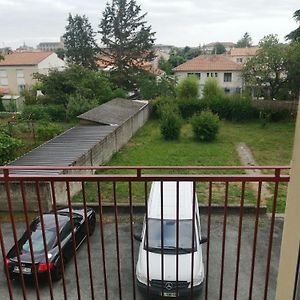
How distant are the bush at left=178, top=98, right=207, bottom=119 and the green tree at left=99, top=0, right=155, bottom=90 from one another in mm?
7856

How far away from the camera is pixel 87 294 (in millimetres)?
5207

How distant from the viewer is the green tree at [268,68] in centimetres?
1995

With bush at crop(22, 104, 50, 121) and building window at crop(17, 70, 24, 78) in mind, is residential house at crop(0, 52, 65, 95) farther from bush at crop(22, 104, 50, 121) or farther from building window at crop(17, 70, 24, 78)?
bush at crop(22, 104, 50, 121)

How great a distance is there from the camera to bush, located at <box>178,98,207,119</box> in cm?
2042

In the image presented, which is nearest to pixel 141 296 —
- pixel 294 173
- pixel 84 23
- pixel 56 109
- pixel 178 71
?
pixel 294 173

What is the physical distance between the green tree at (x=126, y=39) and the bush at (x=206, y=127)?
13323 millimetres

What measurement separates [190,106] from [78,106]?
267 inches

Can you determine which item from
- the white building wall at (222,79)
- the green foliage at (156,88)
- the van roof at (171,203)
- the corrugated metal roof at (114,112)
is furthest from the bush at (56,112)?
the white building wall at (222,79)

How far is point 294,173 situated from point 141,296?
174 inches

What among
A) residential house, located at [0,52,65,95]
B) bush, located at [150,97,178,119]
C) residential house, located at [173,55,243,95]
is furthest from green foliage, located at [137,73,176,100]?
residential house, located at [0,52,65,95]

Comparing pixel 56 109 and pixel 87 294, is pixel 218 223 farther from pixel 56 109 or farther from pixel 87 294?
pixel 56 109

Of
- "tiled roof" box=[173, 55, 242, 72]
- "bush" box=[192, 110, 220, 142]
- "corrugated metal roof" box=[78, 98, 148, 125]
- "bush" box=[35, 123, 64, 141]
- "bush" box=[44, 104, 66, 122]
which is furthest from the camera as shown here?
"tiled roof" box=[173, 55, 242, 72]

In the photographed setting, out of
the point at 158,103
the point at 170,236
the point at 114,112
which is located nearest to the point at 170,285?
the point at 170,236

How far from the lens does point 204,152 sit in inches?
520
